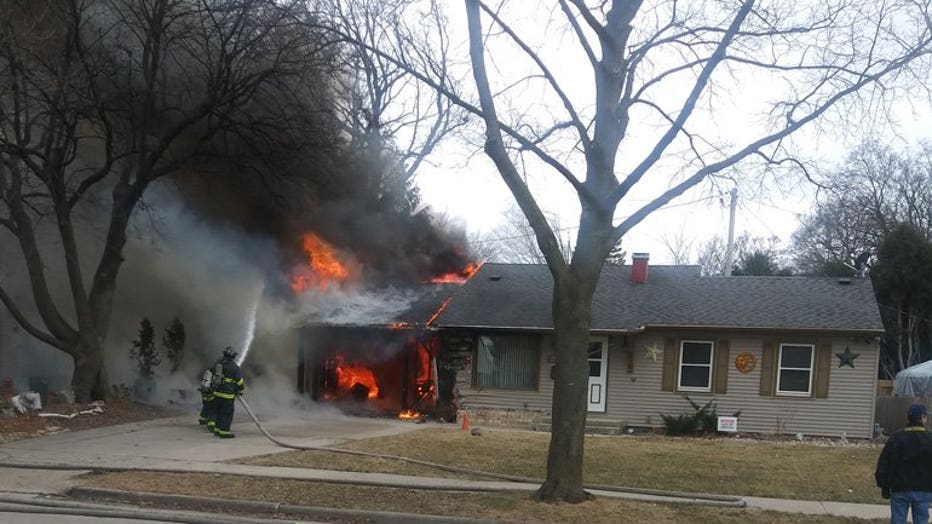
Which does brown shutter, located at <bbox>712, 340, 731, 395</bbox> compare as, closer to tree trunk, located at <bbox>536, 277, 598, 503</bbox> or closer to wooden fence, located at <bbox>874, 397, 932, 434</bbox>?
wooden fence, located at <bbox>874, 397, 932, 434</bbox>

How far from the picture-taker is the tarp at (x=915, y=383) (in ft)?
65.6

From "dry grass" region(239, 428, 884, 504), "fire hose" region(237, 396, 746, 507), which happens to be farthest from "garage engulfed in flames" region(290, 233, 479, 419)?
"fire hose" region(237, 396, 746, 507)

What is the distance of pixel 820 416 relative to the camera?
1566 cm

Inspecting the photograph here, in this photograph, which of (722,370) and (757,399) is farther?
(722,370)

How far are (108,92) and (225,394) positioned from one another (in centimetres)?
773

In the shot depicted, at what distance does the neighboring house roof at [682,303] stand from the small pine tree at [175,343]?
7.48 m

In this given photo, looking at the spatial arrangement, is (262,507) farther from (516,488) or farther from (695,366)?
(695,366)

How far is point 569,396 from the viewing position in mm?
7840

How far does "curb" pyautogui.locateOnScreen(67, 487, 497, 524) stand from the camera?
737cm

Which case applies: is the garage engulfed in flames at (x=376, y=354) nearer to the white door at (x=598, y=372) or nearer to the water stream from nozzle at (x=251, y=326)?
the water stream from nozzle at (x=251, y=326)

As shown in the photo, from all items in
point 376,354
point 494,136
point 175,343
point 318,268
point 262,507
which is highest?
point 494,136

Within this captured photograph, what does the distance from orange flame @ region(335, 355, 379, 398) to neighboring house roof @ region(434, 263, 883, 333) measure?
2854 mm

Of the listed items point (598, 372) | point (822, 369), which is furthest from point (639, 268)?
point (822, 369)

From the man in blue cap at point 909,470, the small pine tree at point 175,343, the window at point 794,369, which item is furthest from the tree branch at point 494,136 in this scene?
the small pine tree at point 175,343
